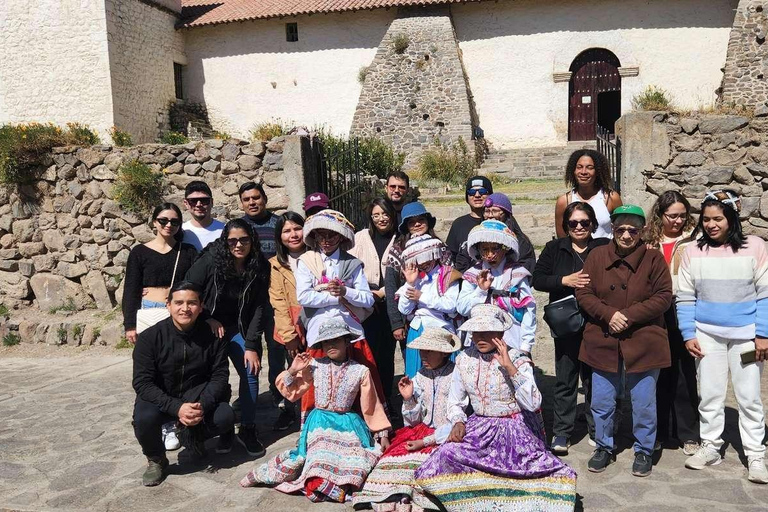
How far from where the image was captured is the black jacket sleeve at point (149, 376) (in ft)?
12.4

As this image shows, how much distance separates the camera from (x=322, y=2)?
18828 millimetres

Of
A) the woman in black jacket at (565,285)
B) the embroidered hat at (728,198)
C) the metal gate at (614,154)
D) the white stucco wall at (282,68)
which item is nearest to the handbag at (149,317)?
the woman in black jacket at (565,285)

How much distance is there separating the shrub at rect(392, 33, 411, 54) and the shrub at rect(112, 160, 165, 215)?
490 inches

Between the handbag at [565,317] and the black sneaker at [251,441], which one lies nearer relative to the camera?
the handbag at [565,317]

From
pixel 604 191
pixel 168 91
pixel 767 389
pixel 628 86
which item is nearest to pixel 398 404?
pixel 604 191

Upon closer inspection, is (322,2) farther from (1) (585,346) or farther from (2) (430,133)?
(1) (585,346)

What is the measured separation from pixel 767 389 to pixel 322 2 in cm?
1722

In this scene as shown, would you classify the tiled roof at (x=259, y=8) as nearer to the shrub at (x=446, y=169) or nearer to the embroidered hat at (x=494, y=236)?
the shrub at (x=446, y=169)

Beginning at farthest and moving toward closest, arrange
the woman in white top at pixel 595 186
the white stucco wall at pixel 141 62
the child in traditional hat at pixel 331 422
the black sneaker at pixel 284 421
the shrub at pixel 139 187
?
the white stucco wall at pixel 141 62 → the shrub at pixel 139 187 → the black sneaker at pixel 284 421 → the woman in white top at pixel 595 186 → the child in traditional hat at pixel 331 422

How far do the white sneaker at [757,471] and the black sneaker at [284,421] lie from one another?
3.02 m

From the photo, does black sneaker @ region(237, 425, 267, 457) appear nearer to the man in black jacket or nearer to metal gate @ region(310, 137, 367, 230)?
the man in black jacket

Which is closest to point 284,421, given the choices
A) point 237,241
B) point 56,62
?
point 237,241

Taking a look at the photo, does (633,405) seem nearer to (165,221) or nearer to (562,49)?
(165,221)

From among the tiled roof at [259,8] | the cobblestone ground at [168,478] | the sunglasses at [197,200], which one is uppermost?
the tiled roof at [259,8]
